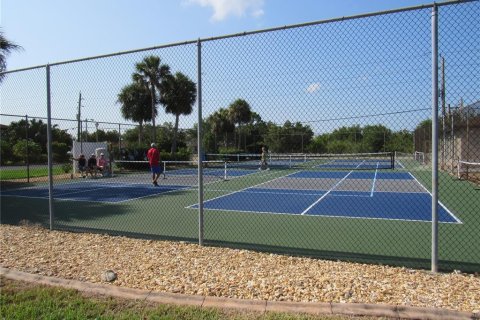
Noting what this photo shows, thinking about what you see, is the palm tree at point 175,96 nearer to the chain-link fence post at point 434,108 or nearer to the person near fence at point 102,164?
the person near fence at point 102,164

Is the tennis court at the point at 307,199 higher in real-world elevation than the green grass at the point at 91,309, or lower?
higher

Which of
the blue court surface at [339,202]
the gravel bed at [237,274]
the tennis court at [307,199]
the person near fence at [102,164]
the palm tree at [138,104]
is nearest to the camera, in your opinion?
the gravel bed at [237,274]

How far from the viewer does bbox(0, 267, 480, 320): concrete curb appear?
142 inches

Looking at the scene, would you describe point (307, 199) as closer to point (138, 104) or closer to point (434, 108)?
point (434, 108)

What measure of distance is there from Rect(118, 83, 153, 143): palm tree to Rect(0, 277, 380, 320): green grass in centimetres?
2728

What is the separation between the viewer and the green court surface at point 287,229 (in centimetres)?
605

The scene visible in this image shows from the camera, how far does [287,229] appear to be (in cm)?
784

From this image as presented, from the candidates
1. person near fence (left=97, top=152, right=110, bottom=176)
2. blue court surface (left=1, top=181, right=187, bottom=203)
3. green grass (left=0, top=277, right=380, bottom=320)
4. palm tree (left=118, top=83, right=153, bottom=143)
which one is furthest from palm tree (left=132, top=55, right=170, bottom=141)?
green grass (left=0, top=277, right=380, bottom=320)

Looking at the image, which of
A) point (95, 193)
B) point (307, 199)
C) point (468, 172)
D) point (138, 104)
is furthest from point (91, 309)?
point (138, 104)

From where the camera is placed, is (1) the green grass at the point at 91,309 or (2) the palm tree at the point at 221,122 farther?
(2) the palm tree at the point at 221,122

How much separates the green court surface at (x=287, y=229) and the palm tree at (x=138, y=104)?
19.8 metres

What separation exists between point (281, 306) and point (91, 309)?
1.87m

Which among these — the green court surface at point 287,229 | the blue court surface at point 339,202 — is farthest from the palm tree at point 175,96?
the green court surface at point 287,229

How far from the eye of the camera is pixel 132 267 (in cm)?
515
